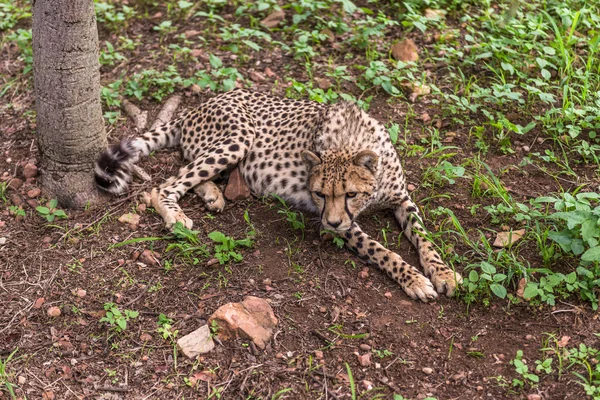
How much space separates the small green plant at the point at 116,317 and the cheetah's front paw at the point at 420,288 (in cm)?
143

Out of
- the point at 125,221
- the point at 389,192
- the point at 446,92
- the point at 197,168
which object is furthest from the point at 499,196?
the point at 125,221

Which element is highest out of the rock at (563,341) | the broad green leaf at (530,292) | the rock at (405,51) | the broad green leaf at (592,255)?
the broad green leaf at (592,255)

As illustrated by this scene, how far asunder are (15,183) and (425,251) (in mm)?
2592

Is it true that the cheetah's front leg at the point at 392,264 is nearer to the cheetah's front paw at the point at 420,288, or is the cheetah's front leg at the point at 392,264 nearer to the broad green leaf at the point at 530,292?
the cheetah's front paw at the point at 420,288

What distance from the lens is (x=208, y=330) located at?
348cm

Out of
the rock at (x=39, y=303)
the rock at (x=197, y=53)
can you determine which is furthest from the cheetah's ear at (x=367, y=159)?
the rock at (x=197, y=53)

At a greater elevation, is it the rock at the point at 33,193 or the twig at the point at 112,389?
the rock at the point at 33,193

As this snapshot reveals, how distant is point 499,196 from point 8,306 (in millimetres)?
2889

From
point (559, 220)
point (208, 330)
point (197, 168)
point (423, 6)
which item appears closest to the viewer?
point (208, 330)

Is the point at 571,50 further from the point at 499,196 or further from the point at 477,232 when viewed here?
the point at 477,232

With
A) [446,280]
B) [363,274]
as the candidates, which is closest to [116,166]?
[363,274]

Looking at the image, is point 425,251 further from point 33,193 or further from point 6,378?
point 33,193

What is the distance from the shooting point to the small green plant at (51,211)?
422cm

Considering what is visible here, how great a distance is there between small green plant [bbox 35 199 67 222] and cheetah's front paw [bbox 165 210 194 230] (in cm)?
62
